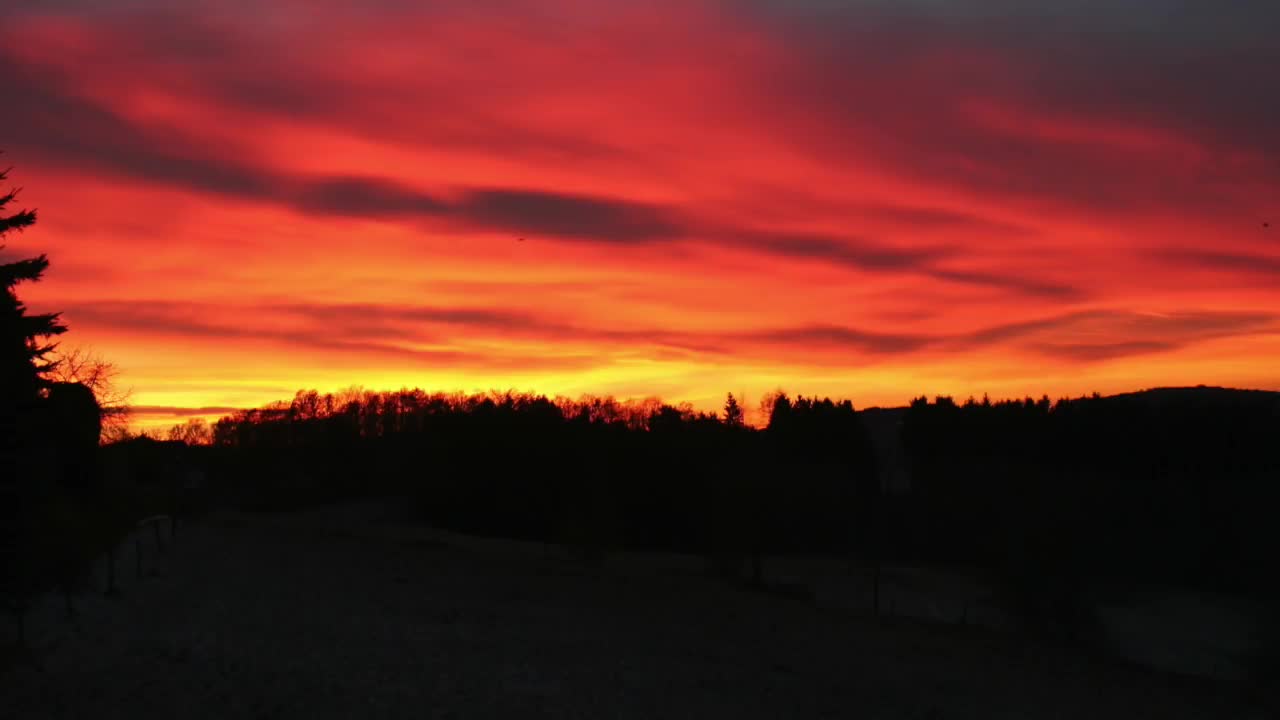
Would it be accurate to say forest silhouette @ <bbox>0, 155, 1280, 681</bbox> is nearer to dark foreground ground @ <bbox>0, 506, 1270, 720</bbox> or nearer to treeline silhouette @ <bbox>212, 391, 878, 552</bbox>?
treeline silhouette @ <bbox>212, 391, 878, 552</bbox>

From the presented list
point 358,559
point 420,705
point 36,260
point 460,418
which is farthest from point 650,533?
point 420,705

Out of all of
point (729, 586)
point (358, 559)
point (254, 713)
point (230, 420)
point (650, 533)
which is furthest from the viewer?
point (230, 420)

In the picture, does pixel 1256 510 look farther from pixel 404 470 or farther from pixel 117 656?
pixel 117 656

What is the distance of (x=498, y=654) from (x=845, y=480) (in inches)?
1882

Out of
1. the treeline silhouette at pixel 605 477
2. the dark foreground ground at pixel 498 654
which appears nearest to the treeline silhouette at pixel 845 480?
the treeline silhouette at pixel 605 477

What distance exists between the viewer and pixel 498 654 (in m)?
23.9

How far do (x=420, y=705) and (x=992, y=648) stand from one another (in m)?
20.2

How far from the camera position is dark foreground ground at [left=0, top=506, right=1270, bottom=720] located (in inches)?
720

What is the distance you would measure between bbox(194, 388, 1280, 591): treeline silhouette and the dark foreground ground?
10.8 metres

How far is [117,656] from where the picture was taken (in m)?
18.9

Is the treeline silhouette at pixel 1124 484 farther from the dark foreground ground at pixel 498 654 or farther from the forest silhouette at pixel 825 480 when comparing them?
the dark foreground ground at pixel 498 654

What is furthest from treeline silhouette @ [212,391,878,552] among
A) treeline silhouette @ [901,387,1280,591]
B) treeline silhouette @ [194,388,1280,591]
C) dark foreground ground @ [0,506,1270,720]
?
dark foreground ground @ [0,506,1270,720]

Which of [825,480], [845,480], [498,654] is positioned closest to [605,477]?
[825,480]

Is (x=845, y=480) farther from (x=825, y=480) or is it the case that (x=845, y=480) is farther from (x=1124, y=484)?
(x=1124, y=484)
